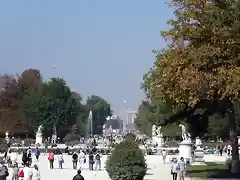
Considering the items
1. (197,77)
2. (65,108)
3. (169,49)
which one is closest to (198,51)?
(197,77)

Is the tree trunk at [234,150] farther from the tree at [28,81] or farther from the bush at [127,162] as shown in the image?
the tree at [28,81]

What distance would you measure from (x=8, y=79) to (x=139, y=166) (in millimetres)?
87821

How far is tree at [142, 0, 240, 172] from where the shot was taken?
2925 cm

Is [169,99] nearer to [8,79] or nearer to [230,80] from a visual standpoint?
[230,80]

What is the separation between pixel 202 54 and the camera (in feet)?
97.7

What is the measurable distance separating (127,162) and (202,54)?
7.00 meters

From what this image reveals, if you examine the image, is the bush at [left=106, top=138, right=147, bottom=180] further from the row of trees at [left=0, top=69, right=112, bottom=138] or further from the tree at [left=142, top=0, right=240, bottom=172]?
the row of trees at [left=0, top=69, right=112, bottom=138]

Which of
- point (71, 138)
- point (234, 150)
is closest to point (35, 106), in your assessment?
point (71, 138)

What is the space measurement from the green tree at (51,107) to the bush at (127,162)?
7890cm

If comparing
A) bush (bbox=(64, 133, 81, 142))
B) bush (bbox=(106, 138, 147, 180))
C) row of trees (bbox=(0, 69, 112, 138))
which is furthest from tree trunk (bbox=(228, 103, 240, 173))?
row of trees (bbox=(0, 69, 112, 138))

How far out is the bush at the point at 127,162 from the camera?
25656 mm

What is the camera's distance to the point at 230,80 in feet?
96.6

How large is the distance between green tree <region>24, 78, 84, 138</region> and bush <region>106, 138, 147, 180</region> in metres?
78.9

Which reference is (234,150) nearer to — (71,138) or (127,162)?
(127,162)
